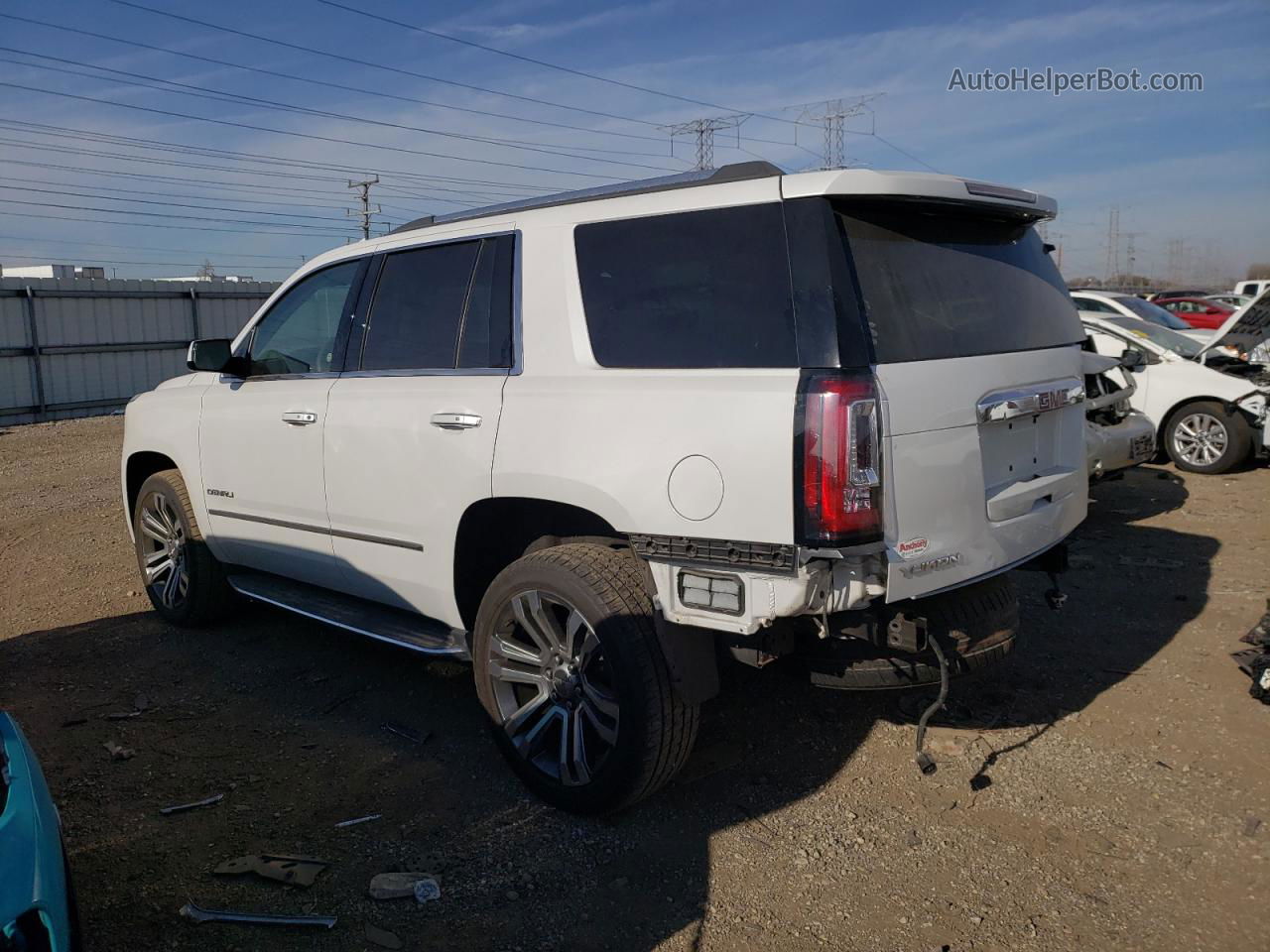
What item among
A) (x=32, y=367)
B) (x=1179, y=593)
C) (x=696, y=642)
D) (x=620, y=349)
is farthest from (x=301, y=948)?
(x=32, y=367)

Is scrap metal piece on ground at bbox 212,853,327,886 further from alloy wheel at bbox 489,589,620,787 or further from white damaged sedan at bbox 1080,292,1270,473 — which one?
white damaged sedan at bbox 1080,292,1270,473

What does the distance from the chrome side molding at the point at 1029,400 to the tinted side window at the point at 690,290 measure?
0.78 meters

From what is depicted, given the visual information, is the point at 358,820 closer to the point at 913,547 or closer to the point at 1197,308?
the point at 913,547

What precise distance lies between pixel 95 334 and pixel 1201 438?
19.5 m

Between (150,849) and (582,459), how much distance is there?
2024 mm

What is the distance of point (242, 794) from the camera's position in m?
3.84

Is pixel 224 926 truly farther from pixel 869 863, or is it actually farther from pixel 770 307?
pixel 770 307

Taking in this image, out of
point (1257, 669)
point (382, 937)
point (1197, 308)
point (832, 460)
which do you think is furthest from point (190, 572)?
point (1197, 308)

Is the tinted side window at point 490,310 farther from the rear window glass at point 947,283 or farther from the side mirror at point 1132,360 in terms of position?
the side mirror at point 1132,360

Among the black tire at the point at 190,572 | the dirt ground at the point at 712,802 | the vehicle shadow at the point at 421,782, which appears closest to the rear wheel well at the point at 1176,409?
the dirt ground at the point at 712,802

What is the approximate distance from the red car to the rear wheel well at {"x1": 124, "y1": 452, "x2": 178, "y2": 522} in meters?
22.1

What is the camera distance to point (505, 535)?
4.06 meters

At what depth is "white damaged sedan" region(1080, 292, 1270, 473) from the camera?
9836 millimetres

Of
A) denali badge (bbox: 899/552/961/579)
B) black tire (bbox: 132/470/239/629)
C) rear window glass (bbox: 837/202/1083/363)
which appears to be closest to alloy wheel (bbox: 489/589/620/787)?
denali badge (bbox: 899/552/961/579)
